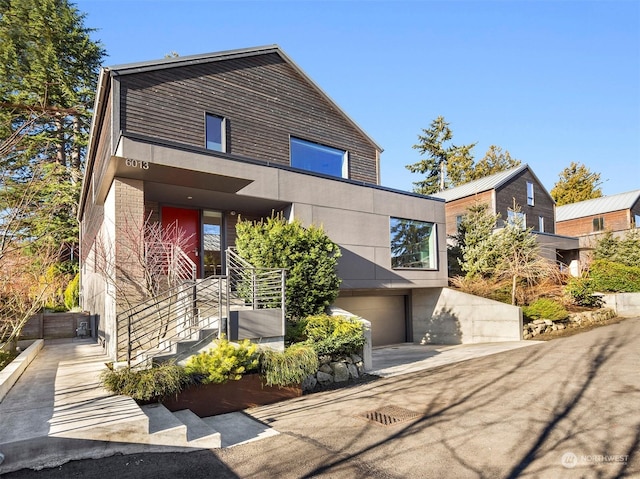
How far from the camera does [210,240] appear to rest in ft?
39.7

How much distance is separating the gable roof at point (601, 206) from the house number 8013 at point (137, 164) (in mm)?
37469

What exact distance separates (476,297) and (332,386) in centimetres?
801

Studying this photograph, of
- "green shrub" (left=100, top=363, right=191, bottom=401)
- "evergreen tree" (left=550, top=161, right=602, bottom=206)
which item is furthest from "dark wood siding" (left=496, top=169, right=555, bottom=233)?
"green shrub" (left=100, top=363, right=191, bottom=401)

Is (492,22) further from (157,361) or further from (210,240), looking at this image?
(157,361)

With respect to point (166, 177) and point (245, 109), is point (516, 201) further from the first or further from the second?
point (166, 177)

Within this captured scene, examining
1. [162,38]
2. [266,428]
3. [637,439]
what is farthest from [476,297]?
[162,38]

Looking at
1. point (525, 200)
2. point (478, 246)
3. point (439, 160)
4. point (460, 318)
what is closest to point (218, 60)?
point (460, 318)

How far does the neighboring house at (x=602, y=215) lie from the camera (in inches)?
1283

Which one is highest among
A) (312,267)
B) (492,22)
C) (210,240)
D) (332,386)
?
(492,22)

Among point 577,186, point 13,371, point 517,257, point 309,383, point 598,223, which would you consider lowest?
point 309,383

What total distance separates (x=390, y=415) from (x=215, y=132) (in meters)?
10.1

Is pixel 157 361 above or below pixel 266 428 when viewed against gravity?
above

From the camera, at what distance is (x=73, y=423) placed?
4465 mm

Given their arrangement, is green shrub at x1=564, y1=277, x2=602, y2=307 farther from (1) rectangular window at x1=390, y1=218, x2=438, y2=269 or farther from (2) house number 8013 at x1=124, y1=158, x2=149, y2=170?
(2) house number 8013 at x1=124, y1=158, x2=149, y2=170
